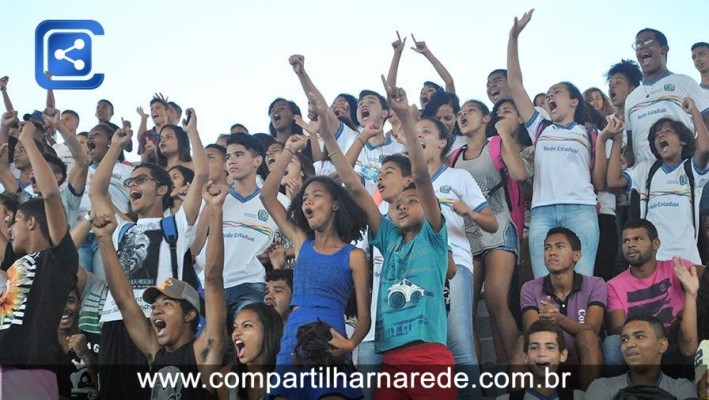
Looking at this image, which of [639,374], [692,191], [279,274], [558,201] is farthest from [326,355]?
[692,191]

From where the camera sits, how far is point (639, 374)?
5.98 metres

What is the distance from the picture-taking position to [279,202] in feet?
21.1

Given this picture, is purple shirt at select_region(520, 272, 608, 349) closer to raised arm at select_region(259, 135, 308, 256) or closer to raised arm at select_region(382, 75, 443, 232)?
raised arm at select_region(382, 75, 443, 232)

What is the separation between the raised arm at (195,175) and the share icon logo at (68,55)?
149cm

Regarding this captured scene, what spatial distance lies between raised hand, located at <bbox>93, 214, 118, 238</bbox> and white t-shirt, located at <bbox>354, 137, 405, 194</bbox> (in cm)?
194

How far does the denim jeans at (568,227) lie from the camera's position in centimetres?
680

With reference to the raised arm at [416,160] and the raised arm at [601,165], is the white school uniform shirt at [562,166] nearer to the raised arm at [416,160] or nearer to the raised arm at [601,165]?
the raised arm at [601,165]

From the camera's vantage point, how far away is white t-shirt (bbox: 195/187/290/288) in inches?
275

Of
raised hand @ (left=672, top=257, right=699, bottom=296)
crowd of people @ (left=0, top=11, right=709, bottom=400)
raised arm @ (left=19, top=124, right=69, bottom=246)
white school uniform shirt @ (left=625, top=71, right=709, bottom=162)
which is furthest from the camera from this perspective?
white school uniform shirt @ (left=625, top=71, right=709, bottom=162)

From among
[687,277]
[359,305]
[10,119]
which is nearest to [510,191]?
[687,277]

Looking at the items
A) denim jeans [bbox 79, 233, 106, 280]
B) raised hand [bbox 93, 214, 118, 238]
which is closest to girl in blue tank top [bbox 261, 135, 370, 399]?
raised hand [bbox 93, 214, 118, 238]

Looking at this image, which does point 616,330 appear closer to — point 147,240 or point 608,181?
point 608,181

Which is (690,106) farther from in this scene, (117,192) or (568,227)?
(117,192)

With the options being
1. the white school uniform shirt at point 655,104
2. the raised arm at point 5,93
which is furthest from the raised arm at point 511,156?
the raised arm at point 5,93
